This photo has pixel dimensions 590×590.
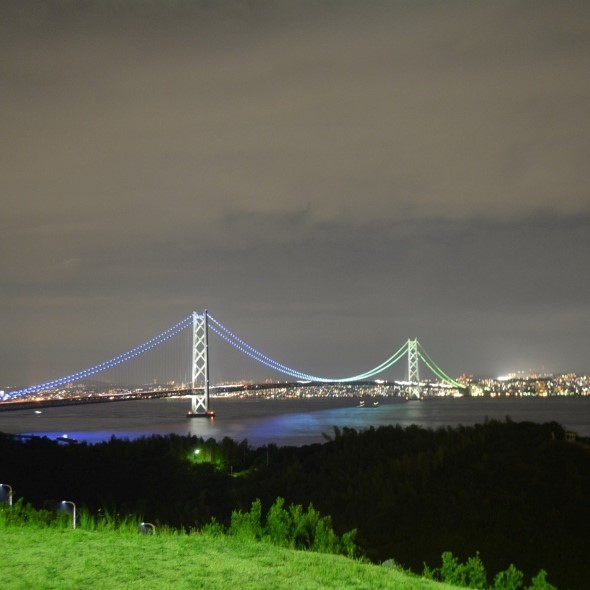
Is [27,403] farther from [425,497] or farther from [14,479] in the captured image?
[425,497]

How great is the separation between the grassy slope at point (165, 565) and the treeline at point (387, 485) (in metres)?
2.26

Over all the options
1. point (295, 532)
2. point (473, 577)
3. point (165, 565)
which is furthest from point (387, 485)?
point (165, 565)

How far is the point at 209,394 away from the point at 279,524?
1612 inches

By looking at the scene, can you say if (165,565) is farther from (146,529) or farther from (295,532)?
(295,532)

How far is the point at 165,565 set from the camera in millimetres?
4715

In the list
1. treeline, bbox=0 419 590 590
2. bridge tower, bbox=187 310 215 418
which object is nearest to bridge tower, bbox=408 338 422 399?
bridge tower, bbox=187 310 215 418

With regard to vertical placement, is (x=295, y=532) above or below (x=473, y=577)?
above

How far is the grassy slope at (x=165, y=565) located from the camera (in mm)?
4312

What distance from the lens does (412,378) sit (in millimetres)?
74500

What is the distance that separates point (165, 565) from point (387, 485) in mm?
8716

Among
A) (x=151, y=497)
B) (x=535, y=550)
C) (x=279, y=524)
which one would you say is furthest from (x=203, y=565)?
(x=151, y=497)

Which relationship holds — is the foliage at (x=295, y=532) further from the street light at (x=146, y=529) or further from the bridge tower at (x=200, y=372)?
the bridge tower at (x=200, y=372)

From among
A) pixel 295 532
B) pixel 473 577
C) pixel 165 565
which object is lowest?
pixel 473 577

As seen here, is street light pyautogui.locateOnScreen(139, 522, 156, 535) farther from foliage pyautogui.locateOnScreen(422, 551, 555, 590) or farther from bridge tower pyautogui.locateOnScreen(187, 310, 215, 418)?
bridge tower pyautogui.locateOnScreen(187, 310, 215, 418)
